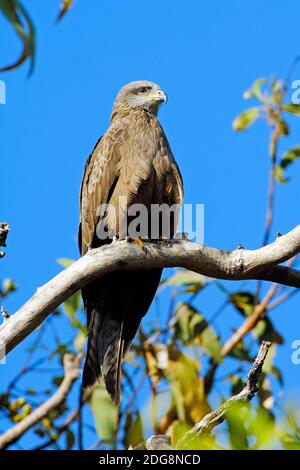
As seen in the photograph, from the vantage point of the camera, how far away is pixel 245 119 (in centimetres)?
748

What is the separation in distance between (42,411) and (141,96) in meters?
3.00

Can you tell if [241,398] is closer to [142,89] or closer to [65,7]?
[65,7]

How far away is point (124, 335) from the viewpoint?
648 cm

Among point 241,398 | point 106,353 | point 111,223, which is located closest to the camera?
point 241,398

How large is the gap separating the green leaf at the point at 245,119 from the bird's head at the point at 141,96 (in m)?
0.69

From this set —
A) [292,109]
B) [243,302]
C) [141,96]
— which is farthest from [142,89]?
[243,302]

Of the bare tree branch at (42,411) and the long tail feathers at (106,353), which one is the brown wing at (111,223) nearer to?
the long tail feathers at (106,353)

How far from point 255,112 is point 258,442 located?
463 centimetres

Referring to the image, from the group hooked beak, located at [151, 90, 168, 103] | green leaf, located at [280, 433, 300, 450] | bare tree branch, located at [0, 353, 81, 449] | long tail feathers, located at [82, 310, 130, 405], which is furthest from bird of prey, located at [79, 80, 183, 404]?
green leaf, located at [280, 433, 300, 450]

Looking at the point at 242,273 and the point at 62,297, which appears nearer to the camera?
the point at 62,297

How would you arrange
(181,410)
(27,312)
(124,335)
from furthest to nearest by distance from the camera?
1. (181,410)
2. (124,335)
3. (27,312)

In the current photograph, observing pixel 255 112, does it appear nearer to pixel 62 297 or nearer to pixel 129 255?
pixel 129 255

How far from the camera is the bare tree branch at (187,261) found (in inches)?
209
